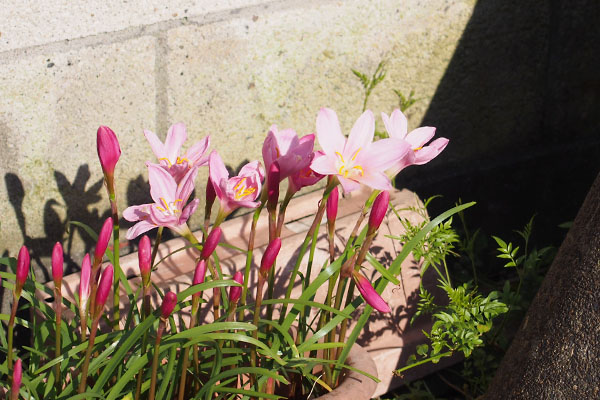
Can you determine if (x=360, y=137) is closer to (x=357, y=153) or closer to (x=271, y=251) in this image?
(x=357, y=153)

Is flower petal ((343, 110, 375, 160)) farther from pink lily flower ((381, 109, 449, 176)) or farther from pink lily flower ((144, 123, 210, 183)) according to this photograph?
pink lily flower ((144, 123, 210, 183))

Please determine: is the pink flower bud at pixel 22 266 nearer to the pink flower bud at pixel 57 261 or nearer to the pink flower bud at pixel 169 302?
the pink flower bud at pixel 57 261

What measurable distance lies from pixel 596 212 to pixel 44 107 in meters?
1.29

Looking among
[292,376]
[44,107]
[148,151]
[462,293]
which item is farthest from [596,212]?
[44,107]

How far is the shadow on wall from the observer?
262 centimetres

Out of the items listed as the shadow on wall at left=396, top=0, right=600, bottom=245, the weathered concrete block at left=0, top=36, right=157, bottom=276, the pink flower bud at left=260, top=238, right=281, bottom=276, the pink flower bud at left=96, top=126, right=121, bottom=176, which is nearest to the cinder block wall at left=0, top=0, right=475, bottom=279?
the weathered concrete block at left=0, top=36, right=157, bottom=276

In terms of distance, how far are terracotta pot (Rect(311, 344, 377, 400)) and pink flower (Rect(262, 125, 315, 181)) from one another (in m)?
0.47

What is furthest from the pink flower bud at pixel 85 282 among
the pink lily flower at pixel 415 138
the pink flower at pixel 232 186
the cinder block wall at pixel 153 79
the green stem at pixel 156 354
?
the cinder block wall at pixel 153 79

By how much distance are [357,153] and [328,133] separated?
2.4 inches

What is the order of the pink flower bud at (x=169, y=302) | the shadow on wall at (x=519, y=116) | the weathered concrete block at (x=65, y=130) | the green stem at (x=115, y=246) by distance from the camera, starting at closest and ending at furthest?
the pink flower bud at (x=169, y=302) → the green stem at (x=115, y=246) → the weathered concrete block at (x=65, y=130) → the shadow on wall at (x=519, y=116)

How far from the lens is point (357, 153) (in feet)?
4.53

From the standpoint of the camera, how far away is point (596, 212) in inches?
63.0

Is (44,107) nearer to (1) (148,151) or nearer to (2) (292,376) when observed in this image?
(1) (148,151)

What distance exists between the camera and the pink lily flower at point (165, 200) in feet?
4.51
